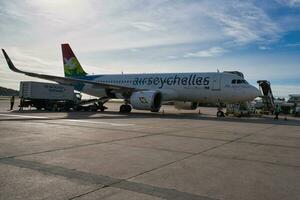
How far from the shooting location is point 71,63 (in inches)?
1366

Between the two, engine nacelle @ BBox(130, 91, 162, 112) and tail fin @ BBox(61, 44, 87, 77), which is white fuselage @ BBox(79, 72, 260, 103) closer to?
engine nacelle @ BBox(130, 91, 162, 112)

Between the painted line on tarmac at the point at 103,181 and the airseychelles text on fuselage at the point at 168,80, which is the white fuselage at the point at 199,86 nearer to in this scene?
the airseychelles text on fuselage at the point at 168,80

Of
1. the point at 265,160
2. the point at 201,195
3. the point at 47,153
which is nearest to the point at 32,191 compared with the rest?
the point at 201,195

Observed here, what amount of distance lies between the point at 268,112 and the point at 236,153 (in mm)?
30016

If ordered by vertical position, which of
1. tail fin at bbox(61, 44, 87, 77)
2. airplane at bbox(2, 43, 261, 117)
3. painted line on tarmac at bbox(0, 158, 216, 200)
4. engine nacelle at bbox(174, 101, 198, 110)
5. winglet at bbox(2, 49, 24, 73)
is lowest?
painted line on tarmac at bbox(0, 158, 216, 200)

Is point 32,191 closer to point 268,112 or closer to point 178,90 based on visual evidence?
point 178,90

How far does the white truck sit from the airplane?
2357 millimetres

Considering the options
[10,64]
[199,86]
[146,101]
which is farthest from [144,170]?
[10,64]

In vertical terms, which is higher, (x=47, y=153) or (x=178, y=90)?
(x=178, y=90)

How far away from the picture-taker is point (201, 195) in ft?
14.4

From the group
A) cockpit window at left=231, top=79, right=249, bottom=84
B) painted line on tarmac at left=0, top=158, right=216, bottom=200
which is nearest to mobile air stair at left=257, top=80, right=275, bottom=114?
cockpit window at left=231, top=79, right=249, bottom=84

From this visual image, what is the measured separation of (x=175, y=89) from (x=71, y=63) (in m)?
14.3

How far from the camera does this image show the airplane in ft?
77.6

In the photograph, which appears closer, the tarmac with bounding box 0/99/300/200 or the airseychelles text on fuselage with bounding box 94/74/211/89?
the tarmac with bounding box 0/99/300/200
